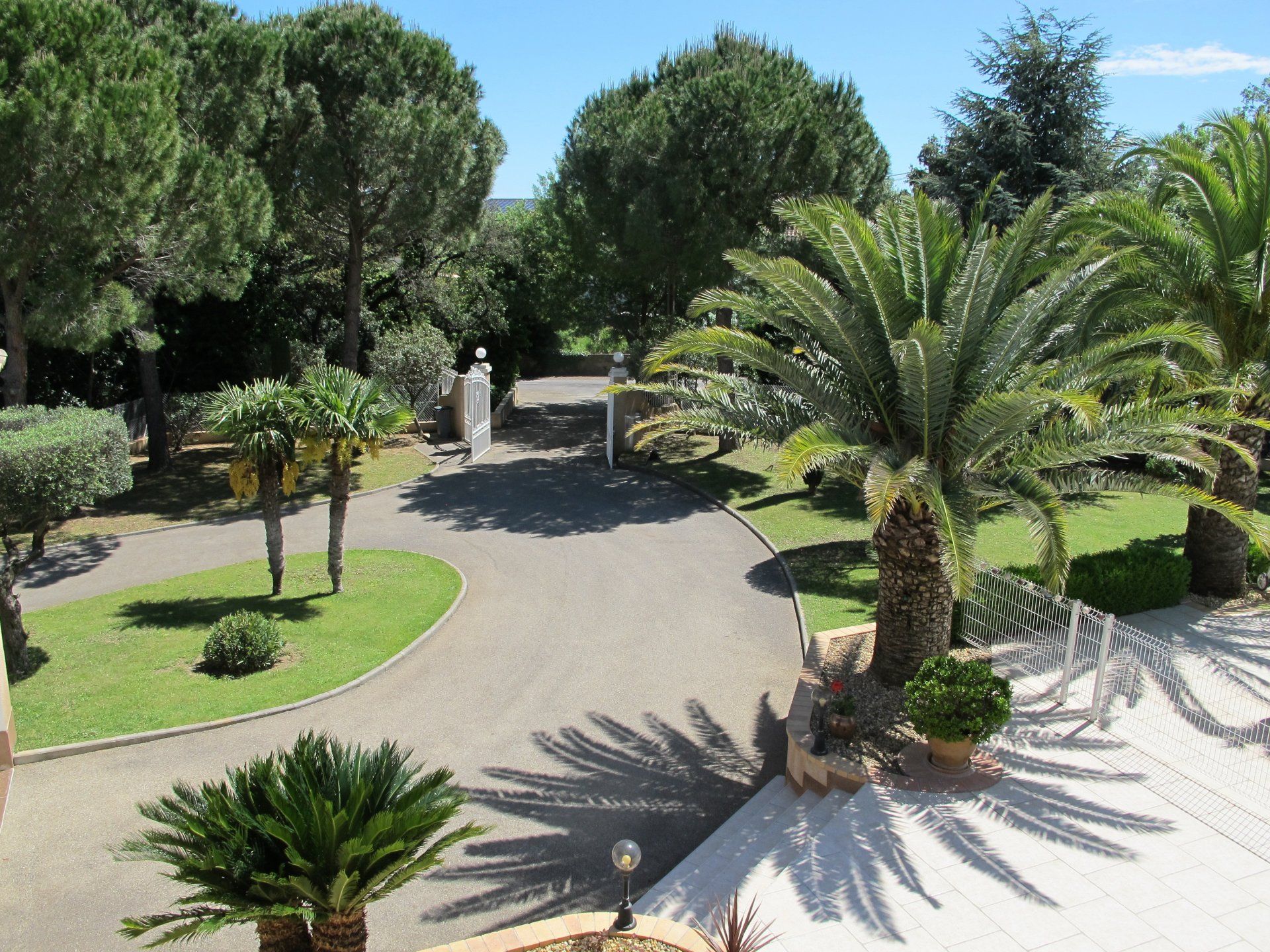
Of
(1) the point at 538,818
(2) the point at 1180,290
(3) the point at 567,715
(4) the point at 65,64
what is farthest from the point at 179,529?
(2) the point at 1180,290

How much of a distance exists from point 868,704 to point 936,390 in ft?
11.6

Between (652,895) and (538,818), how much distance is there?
1726 mm

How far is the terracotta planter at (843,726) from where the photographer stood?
9109mm

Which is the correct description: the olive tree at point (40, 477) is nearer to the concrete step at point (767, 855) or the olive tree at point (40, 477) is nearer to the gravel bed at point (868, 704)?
the concrete step at point (767, 855)

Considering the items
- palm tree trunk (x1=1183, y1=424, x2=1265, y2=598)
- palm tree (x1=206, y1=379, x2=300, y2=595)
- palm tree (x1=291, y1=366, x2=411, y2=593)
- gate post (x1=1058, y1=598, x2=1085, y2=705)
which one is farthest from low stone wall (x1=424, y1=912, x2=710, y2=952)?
palm tree trunk (x1=1183, y1=424, x2=1265, y2=598)

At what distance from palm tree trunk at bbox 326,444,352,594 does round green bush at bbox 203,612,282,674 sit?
270cm

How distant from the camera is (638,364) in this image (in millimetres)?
27406

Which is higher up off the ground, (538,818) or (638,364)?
(638,364)

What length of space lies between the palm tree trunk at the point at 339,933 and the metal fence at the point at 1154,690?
6.89 metres

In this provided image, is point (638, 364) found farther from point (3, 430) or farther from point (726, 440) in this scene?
point (3, 430)

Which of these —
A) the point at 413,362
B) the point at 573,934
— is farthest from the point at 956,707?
the point at 413,362

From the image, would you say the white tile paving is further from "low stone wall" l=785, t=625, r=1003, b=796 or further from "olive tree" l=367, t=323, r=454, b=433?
"olive tree" l=367, t=323, r=454, b=433

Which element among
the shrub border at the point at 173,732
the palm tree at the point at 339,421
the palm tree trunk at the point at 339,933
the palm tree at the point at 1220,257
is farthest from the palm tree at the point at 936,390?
the palm tree at the point at 339,421

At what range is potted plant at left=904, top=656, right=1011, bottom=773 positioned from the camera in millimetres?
8273
